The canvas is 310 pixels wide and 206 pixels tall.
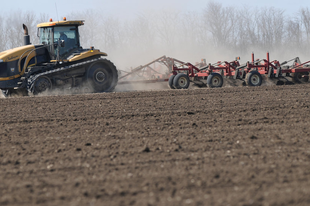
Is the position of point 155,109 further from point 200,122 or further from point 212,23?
point 212,23

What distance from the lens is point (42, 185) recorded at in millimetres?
3691

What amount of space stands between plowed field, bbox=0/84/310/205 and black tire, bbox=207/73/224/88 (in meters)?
6.15

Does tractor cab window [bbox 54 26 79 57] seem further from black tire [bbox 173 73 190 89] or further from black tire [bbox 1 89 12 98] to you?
black tire [bbox 173 73 190 89]

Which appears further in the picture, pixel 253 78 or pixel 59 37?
pixel 253 78

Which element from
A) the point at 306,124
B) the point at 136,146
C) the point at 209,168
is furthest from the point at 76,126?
the point at 306,124

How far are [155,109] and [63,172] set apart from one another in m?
4.51

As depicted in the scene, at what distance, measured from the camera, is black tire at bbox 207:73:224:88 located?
1462 centimetres

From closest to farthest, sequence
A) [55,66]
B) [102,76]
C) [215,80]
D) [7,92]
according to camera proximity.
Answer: [55,66] → [7,92] → [102,76] → [215,80]

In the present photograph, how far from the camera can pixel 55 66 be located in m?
13.3

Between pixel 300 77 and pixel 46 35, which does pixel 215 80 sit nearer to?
pixel 300 77

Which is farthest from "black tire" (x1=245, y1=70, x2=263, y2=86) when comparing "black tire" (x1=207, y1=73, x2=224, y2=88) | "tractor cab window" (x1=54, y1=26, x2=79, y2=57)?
"tractor cab window" (x1=54, y1=26, x2=79, y2=57)

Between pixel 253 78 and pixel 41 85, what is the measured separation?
7676mm

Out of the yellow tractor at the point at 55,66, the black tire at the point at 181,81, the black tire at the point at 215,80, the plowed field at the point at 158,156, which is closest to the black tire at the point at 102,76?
the yellow tractor at the point at 55,66

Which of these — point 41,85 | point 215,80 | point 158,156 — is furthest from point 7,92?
point 158,156
